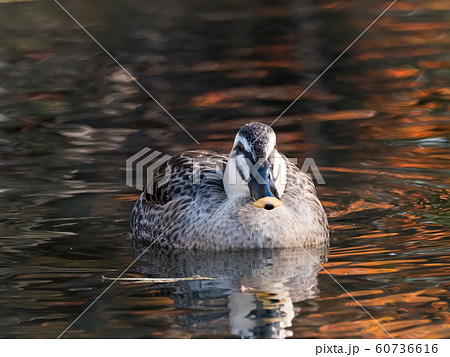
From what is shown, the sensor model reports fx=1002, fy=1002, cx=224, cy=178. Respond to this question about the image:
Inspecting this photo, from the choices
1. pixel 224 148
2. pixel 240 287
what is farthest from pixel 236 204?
pixel 224 148

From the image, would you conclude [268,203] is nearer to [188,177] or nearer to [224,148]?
[188,177]

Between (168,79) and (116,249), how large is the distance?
26.8 feet

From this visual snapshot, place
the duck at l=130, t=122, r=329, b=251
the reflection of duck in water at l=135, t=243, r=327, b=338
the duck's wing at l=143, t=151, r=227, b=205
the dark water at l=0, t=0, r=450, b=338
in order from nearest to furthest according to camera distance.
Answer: the reflection of duck in water at l=135, t=243, r=327, b=338 → the dark water at l=0, t=0, r=450, b=338 → the duck at l=130, t=122, r=329, b=251 → the duck's wing at l=143, t=151, r=227, b=205

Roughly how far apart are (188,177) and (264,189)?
1586 millimetres

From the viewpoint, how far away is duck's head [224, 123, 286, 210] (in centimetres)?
928

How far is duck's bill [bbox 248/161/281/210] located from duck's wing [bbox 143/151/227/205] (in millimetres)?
1096

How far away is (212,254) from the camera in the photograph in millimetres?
9836

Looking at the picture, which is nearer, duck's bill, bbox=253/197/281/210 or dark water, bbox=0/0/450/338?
dark water, bbox=0/0/450/338

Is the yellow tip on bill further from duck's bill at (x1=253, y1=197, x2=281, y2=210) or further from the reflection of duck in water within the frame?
the reflection of duck in water

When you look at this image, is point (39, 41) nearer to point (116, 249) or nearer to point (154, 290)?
point (116, 249)

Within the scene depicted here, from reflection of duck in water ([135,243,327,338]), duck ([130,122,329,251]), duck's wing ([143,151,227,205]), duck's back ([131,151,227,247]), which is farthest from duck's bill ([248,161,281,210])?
duck's wing ([143,151,227,205])

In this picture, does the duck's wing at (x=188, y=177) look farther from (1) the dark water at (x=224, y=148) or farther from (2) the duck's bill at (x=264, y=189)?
(2) the duck's bill at (x=264, y=189)

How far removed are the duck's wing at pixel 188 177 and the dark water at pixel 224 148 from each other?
54cm

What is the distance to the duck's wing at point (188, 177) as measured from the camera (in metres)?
10.6
